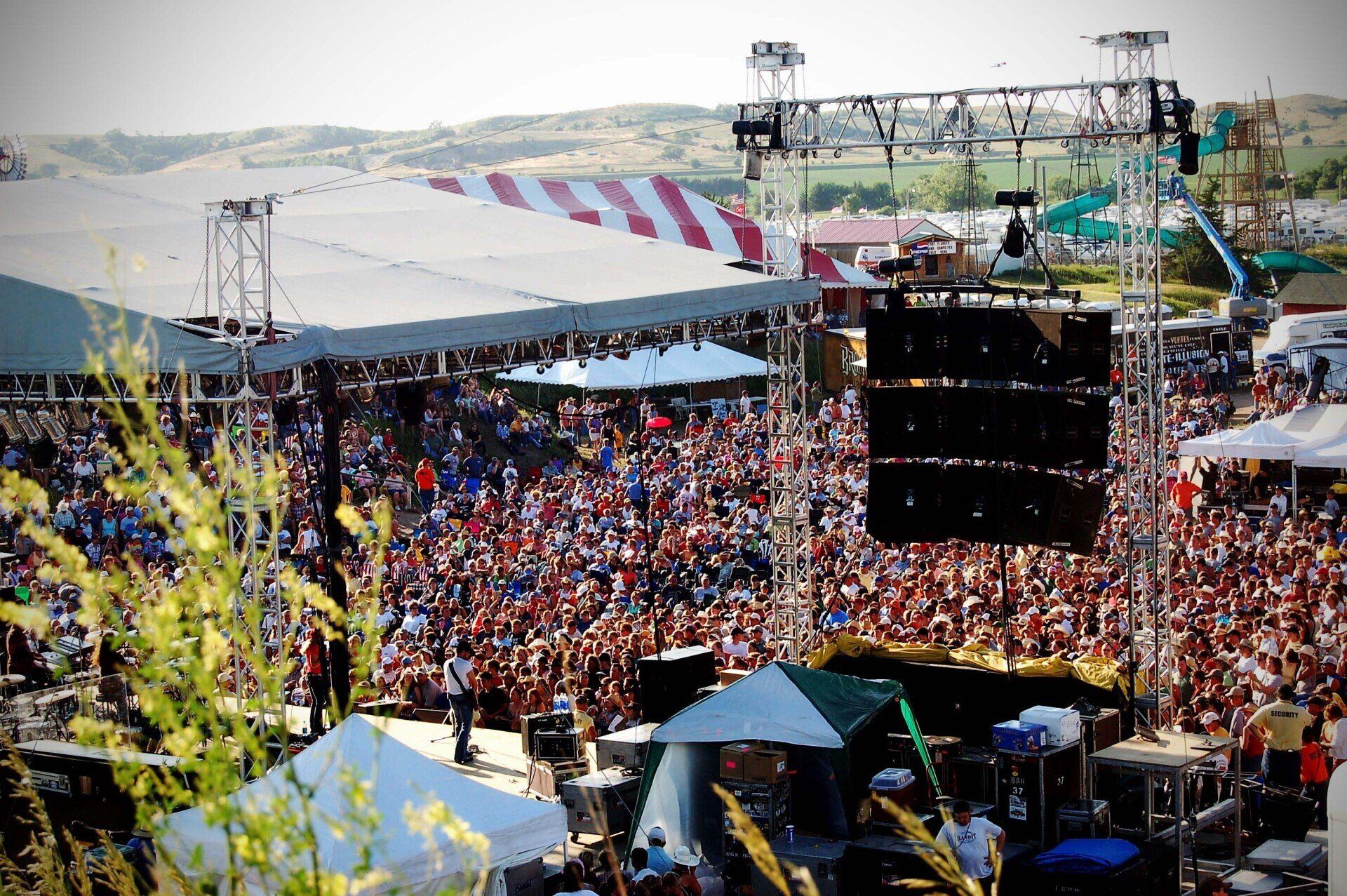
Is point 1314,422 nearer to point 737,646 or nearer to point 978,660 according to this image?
point 978,660

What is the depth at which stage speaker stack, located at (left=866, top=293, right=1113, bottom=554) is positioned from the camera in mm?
10883

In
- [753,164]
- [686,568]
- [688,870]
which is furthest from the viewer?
[686,568]

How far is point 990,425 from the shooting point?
11.4 m

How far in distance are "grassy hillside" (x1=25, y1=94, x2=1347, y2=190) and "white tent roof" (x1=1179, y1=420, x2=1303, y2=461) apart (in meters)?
69.2

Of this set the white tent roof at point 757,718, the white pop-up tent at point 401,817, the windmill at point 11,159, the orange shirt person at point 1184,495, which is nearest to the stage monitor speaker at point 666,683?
the white tent roof at point 757,718

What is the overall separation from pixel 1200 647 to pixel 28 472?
15.5 metres

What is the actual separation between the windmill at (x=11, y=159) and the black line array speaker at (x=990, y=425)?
1190 centimetres

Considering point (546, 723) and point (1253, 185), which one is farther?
point (1253, 185)

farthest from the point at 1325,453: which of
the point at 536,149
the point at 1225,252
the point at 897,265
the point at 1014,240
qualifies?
the point at 536,149

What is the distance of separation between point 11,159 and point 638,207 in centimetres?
1446

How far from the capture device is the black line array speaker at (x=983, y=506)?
1099cm

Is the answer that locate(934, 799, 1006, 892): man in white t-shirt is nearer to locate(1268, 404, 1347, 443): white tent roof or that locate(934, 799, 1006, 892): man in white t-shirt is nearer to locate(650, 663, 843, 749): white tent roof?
locate(650, 663, 843, 749): white tent roof

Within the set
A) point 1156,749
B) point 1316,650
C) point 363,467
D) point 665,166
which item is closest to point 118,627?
point 1156,749

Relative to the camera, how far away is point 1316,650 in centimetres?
1138
